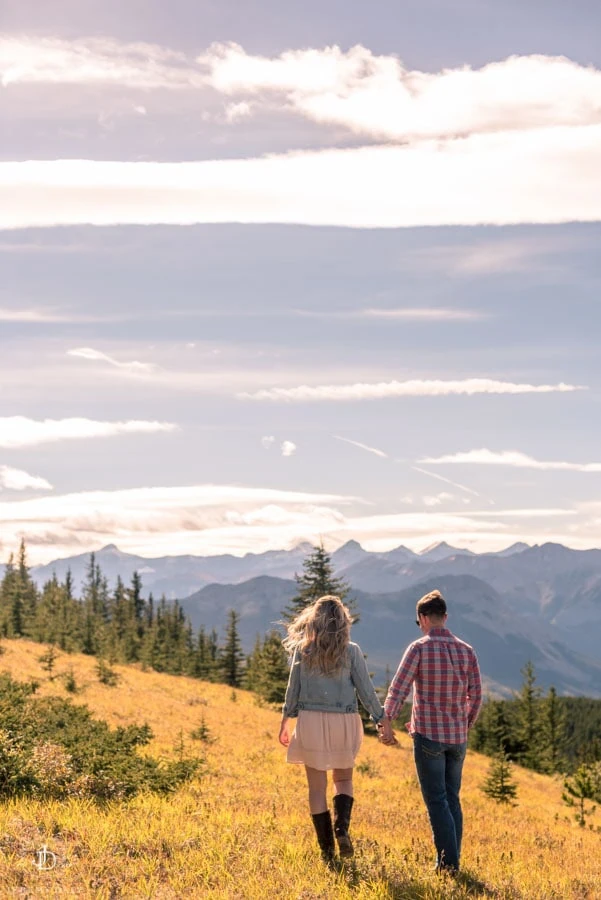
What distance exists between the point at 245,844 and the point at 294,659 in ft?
6.48

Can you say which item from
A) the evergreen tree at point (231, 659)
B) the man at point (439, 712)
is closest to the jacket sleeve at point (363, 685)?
the man at point (439, 712)

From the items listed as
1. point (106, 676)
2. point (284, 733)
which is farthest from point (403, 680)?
point (106, 676)

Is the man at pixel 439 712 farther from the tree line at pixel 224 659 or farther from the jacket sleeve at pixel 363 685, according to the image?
the tree line at pixel 224 659

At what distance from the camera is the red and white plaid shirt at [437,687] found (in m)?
7.91

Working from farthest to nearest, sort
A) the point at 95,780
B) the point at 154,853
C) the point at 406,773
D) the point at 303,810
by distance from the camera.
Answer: the point at 406,773, the point at 303,810, the point at 95,780, the point at 154,853

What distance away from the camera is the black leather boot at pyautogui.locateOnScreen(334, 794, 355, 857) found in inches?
311

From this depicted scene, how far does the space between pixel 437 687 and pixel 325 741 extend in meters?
1.27

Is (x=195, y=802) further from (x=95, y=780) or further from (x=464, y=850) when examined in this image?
(x=464, y=850)

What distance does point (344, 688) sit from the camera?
25.7 ft

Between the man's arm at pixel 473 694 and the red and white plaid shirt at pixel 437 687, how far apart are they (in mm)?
15

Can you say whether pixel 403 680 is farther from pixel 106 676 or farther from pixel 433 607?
pixel 106 676

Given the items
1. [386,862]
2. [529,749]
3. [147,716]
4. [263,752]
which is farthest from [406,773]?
[529,749]

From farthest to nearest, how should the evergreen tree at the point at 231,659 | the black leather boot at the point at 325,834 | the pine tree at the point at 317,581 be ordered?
the evergreen tree at the point at 231,659, the pine tree at the point at 317,581, the black leather boot at the point at 325,834

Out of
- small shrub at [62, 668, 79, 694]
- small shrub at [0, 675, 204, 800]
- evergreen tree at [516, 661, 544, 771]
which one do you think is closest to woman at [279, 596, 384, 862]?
small shrub at [0, 675, 204, 800]
